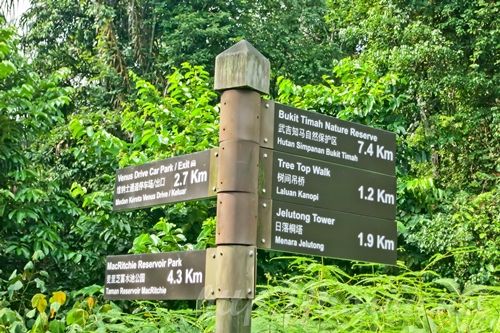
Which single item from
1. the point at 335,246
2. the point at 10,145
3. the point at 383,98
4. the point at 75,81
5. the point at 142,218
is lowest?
the point at 335,246

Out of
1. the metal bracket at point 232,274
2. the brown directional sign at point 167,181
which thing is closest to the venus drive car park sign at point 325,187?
the metal bracket at point 232,274

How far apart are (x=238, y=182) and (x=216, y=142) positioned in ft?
14.6

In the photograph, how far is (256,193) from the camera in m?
3.18

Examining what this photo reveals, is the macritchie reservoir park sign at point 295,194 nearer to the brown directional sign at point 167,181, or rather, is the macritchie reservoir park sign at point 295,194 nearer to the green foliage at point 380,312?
the brown directional sign at point 167,181

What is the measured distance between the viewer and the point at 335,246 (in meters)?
3.33

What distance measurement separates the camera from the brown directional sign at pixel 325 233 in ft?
10.4

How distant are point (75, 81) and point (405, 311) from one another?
12.4m

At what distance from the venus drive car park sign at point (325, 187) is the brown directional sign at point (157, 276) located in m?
0.29

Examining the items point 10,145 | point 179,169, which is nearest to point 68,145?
point 10,145

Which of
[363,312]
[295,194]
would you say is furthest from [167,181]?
[363,312]

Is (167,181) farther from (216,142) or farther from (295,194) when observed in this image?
(216,142)

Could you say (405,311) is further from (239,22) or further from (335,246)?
(239,22)

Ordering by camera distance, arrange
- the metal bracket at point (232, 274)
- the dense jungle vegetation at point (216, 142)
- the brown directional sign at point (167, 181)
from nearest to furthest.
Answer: the metal bracket at point (232, 274) → the brown directional sign at point (167, 181) → the dense jungle vegetation at point (216, 142)

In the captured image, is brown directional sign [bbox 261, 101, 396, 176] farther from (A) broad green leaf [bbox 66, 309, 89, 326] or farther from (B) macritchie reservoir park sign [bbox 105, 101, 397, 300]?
(A) broad green leaf [bbox 66, 309, 89, 326]
